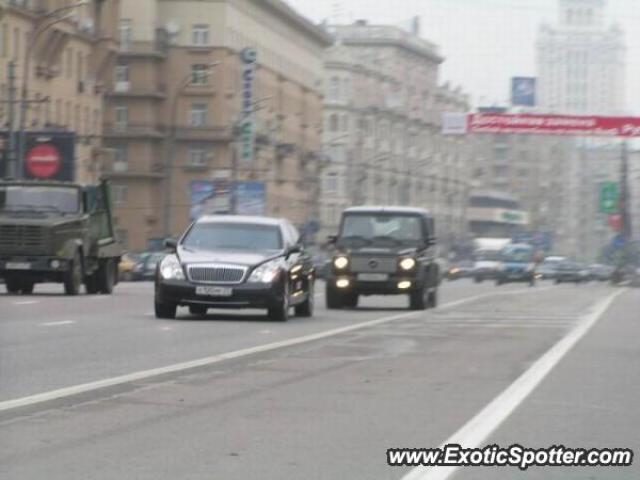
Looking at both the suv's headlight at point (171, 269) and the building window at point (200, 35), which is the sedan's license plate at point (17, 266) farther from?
the building window at point (200, 35)

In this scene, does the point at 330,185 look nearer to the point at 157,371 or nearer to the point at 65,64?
the point at 65,64

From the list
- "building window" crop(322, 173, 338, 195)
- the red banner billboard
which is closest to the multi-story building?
"building window" crop(322, 173, 338, 195)

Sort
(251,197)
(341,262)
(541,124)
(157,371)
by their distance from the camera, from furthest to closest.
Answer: (251,197) < (541,124) < (341,262) < (157,371)

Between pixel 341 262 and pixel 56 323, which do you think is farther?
pixel 341 262

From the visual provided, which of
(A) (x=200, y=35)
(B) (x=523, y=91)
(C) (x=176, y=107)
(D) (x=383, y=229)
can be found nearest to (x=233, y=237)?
(D) (x=383, y=229)

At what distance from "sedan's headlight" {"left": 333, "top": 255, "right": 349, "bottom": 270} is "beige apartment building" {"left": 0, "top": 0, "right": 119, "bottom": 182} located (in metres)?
40.1

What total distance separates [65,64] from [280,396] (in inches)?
3027

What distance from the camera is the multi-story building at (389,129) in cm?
14875

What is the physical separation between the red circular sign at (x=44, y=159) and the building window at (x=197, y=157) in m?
43.4

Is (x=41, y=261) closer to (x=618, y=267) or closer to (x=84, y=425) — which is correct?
(x=84, y=425)

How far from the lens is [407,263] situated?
3788 cm

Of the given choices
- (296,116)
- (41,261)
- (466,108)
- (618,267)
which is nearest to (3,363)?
(41,261)

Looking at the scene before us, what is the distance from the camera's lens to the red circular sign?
7156 centimetres

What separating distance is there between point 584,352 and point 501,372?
13.9ft
